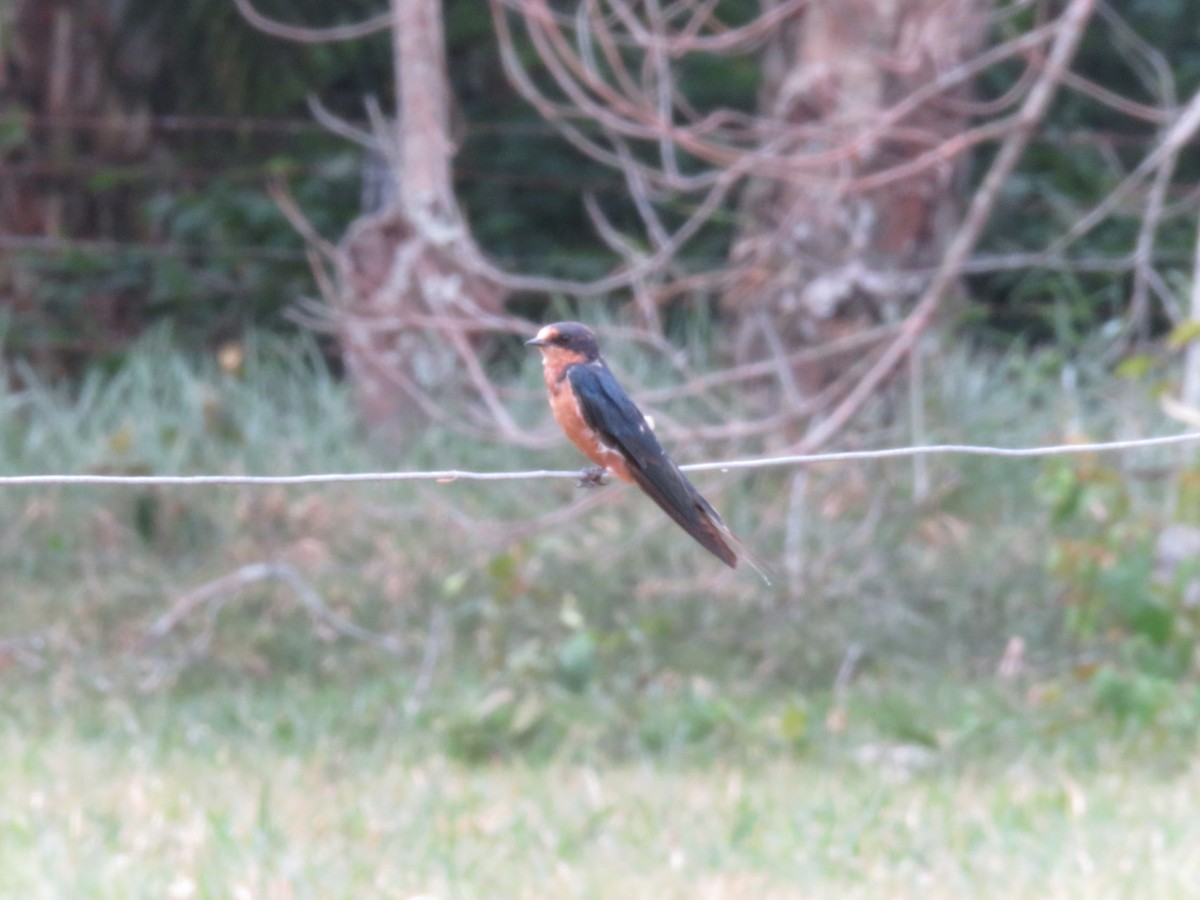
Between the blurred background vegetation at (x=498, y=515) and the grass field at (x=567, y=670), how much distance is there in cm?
2

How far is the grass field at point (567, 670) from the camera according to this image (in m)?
4.43

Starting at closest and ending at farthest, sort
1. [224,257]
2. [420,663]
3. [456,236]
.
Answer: [420,663], [456,236], [224,257]

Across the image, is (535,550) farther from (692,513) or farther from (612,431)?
(692,513)

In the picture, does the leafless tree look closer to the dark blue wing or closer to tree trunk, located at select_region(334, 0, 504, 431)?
tree trunk, located at select_region(334, 0, 504, 431)

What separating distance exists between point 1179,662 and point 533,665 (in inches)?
84.4

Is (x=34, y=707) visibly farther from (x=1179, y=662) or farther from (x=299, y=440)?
(x=1179, y=662)

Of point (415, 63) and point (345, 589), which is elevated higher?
point (415, 63)

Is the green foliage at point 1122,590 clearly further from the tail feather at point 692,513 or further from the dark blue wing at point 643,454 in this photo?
the tail feather at point 692,513

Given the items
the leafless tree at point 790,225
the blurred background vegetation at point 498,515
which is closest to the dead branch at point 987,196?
the blurred background vegetation at point 498,515

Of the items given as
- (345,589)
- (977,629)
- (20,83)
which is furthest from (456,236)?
(20,83)

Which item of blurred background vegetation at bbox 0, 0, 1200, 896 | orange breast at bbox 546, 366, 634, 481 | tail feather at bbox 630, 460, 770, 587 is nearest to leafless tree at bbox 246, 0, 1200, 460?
blurred background vegetation at bbox 0, 0, 1200, 896

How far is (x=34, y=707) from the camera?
630 cm

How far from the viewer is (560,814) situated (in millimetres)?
4824

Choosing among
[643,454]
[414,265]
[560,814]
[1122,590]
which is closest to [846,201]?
[414,265]
